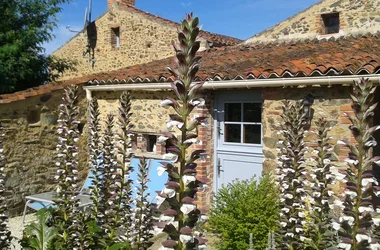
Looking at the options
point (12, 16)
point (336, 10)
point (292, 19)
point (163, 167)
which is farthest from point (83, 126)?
point (163, 167)

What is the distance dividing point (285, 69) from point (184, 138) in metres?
4.95

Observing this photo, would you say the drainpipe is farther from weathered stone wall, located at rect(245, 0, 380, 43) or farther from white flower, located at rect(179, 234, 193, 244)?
weathered stone wall, located at rect(245, 0, 380, 43)

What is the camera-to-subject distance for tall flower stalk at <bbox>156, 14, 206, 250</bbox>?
7.75ft

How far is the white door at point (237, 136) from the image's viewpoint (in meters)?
8.05

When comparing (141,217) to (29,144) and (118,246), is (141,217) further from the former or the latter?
(29,144)

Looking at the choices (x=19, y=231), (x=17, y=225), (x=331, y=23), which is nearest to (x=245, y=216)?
(x=19, y=231)

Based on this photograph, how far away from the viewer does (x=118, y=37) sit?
1532 centimetres

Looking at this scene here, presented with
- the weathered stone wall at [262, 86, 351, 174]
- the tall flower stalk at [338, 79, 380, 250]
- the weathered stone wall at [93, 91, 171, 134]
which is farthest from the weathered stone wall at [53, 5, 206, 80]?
the tall flower stalk at [338, 79, 380, 250]

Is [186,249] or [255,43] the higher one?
[255,43]

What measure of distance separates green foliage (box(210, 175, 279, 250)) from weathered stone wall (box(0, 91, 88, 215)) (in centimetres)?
450

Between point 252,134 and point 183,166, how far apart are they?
591 centimetres

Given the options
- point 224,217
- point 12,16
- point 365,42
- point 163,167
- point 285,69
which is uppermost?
point 12,16

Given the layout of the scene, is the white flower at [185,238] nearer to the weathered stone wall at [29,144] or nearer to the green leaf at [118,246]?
the green leaf at [118,246]

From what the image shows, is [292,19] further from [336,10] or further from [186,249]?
[186,249]
